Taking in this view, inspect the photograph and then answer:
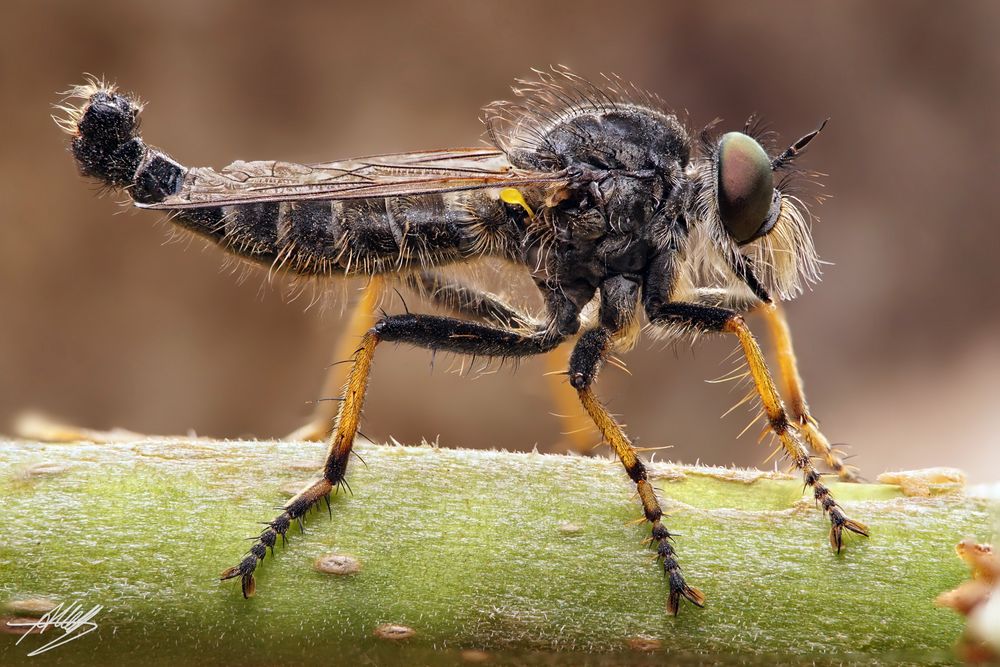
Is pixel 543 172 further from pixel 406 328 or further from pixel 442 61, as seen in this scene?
pixel 442 61

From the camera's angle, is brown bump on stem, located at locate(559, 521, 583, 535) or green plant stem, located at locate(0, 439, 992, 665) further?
brown bump on stem, located at locate(559, 521, 583, 535)

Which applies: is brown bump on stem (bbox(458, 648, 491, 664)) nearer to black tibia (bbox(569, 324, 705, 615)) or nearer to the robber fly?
black tibia (bbox(569, 324, 705, 615))

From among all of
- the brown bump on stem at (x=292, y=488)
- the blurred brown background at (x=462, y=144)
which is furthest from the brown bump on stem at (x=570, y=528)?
the blurred brown background at (x=462, y=144)

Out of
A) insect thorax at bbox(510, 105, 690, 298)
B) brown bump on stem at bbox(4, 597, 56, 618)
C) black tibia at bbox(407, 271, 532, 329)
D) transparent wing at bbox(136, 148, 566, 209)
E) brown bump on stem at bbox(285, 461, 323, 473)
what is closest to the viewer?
brown bump on stem at bbox(4, 597, 56, 618)

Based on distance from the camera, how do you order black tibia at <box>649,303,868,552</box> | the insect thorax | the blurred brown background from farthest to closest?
1. the blurred brown background
2. the insect thorax
3. black tibia at <box>649,303,868,552</box>

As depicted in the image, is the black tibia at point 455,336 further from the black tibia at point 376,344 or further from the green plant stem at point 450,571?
the green plant stem at point 450,571

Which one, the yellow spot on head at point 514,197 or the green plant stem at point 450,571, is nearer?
the green plant stem at point 450,571

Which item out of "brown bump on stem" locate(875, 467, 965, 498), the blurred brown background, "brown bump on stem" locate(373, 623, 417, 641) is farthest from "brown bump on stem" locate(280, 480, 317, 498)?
the blurred brown background
